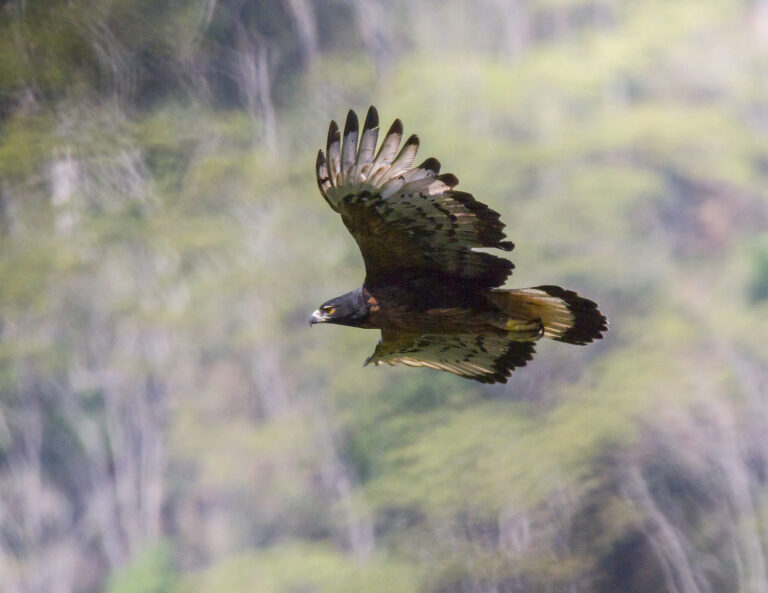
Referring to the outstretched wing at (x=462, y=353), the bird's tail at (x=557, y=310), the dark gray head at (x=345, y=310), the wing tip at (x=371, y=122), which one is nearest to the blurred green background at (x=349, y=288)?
the outstretched wing at (x=462, y=353)

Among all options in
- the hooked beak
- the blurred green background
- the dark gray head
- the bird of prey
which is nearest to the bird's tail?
the bird of prey

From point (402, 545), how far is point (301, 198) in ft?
16.3

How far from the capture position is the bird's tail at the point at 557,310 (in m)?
4.20

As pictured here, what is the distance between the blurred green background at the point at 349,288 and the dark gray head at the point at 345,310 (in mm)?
4221

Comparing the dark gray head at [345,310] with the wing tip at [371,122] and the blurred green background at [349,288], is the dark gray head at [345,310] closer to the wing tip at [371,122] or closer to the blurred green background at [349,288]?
the wing tip at [371,122]

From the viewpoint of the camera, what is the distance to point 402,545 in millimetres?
11188

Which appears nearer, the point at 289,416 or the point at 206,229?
the point at 206,229

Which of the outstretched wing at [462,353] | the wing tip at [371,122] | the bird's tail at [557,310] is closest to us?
the wing tip at [371,122]

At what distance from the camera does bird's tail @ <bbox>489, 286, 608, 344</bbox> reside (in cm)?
420

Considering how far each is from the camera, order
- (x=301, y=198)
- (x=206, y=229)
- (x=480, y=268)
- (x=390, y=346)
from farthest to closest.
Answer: (x=301, y=198), (x=206, y=229), (x=390, y=346), (x=480, y=268)

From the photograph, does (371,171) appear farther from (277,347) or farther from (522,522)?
(277,347)

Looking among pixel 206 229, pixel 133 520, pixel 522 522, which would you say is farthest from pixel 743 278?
pixel 133 520

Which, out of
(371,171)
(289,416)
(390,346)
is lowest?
(390,346)

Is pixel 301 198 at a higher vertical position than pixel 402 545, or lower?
higher
